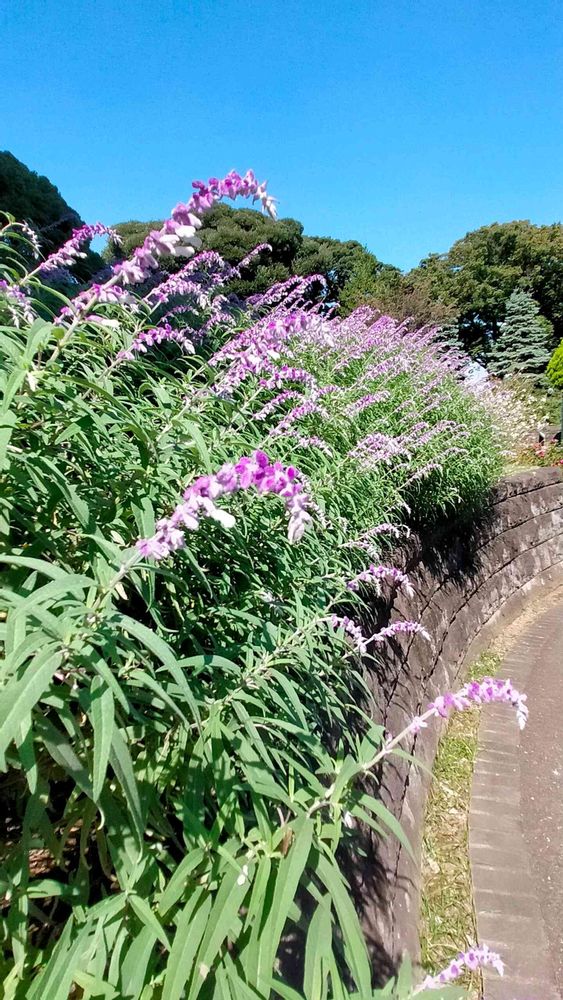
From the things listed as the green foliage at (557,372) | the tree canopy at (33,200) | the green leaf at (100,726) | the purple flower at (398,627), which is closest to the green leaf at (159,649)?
the green leaf at (100,726)

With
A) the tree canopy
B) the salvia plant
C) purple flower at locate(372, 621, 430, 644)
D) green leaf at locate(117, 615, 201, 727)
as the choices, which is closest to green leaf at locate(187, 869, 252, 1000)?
the salvia plant

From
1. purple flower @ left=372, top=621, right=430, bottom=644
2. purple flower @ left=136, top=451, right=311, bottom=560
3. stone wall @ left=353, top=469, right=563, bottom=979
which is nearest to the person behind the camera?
purple flower @ left=136, top=451, right=311, bottom=560

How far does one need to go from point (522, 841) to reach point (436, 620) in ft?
6.53

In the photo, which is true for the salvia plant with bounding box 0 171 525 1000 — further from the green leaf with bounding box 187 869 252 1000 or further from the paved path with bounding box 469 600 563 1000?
the paved path with bounding box 469 600 563 1000

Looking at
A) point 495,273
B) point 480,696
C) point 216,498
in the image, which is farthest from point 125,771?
point 495,273

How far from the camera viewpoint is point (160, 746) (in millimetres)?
1374

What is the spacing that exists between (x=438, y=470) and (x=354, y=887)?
3.38 m

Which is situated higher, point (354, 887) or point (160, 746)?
point (160, 746)

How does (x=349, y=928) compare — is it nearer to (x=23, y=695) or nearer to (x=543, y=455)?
(x=23, y=695)

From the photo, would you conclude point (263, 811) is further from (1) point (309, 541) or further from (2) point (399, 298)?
(2) point (399, 298)

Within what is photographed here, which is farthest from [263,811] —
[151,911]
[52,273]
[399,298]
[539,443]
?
[399,298]

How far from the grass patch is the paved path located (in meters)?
0.07

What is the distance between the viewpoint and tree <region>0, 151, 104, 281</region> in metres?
5.94

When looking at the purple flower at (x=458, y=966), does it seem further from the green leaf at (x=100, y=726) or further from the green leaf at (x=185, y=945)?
the green leaf at (x=100, y=726)
